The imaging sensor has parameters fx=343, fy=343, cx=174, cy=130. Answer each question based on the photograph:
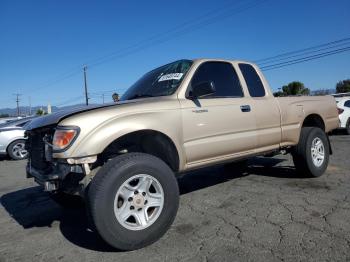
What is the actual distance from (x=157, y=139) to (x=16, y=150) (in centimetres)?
961

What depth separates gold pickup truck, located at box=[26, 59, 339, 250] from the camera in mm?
3143

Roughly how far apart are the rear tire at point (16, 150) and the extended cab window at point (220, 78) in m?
9.17

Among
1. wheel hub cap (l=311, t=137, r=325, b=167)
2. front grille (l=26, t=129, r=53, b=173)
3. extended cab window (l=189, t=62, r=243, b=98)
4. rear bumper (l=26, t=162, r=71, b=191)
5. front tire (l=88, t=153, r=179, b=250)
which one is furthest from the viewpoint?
wheel hub cap (l=311, t=137, r=325, b=167)

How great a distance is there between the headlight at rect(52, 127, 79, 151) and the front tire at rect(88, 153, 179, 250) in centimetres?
39

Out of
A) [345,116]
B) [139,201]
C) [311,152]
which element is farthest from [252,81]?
[345,116]

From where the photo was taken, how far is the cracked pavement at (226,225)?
3057mm

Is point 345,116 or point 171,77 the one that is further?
point 345,116

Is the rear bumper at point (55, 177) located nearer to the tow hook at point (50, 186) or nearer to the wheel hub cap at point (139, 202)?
the tow hook at point (50, 186)

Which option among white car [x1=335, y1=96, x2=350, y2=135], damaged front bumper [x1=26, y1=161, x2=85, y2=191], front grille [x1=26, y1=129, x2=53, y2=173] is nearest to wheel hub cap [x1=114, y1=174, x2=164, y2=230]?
damaged front bumper [x1=26, y1=161, x2=85, y2=191]

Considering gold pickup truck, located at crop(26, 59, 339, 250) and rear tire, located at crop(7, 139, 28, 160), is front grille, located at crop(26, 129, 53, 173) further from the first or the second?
rear tire, located at crop(7, 139, 28, 160)

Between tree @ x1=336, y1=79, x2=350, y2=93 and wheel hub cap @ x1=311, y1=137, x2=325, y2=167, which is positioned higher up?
tree @ x1=336, y1=79, x2=350, y2=93

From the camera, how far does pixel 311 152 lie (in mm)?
5531

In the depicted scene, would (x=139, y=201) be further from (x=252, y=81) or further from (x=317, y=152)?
(x=317, y=152)

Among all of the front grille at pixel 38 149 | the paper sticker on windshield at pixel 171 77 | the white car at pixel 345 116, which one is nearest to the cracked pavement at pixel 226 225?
the front grille at pixel 38 149
